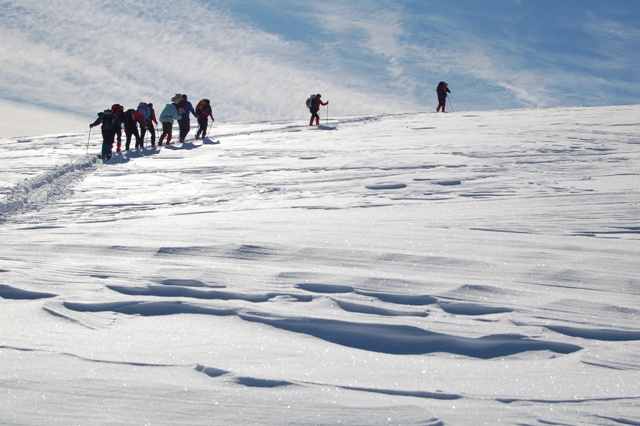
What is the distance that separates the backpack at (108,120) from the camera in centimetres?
1661

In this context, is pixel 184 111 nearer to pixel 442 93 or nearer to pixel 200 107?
pixel 200 107

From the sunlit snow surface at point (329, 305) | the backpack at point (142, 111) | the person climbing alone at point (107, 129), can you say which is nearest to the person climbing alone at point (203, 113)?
the backpack at point (142, 111)

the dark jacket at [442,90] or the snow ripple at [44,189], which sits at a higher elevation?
the dark jacket at [442,90]

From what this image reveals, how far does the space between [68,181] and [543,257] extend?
31.8 ft

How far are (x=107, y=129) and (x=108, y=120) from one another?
242mm

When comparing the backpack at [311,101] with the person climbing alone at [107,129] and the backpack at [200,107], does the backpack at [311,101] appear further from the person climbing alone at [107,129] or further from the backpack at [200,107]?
the person climbing alone at [107,129]

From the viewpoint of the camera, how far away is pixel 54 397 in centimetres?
325

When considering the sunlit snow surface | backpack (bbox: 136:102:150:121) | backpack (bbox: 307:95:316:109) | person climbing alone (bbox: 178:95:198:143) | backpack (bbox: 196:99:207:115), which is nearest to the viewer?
the sunlit snow surface

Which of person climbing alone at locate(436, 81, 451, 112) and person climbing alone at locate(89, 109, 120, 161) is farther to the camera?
person climbing alone at locate(436, 81, 451, 112)

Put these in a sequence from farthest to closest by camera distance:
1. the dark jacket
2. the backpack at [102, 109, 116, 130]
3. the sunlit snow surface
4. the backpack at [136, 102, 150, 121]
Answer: the dark jacket < the backpack at [136, 102, 150, 121] < the backpack at [102, 109, 116, 130] < the sunlit snow surface

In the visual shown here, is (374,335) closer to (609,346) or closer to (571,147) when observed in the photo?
(609,346)

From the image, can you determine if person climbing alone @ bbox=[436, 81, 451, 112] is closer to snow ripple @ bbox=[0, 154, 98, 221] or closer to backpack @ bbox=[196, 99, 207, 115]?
backpack @ bbox=[196, 99, 207, 115]

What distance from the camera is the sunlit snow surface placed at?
328 cm

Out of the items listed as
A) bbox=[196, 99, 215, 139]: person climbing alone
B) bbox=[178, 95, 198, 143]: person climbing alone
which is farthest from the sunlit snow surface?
bbox=[196, 99, 215, 139]: person climbing alone
